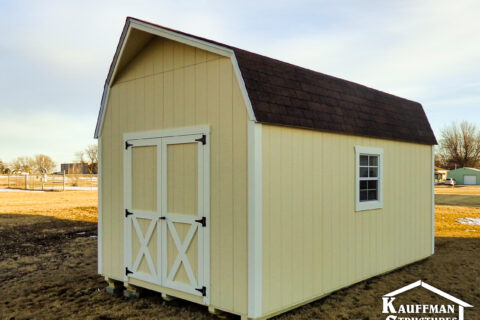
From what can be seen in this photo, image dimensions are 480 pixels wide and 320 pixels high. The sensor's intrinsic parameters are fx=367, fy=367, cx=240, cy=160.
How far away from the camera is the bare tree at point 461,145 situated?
63781mm

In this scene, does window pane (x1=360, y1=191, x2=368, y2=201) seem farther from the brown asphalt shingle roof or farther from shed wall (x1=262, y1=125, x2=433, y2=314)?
the brown asphalt shingle roof

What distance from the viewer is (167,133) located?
5.12 meters

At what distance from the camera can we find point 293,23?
8.77 metres

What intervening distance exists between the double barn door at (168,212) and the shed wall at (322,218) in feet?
2.84

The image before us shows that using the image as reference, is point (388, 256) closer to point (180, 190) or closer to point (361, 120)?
point (361, 120)

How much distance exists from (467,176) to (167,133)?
65173mm

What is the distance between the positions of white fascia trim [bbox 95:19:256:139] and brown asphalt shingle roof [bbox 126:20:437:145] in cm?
6

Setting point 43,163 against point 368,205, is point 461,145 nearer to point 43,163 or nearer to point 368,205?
point 368,205

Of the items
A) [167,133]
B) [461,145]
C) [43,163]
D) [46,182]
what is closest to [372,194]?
[167,133]

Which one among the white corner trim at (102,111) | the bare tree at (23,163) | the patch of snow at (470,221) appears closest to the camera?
the white corner trim at (102,111)

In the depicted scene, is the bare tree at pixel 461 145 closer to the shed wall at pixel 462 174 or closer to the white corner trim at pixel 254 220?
the shed wall at pixel 462 174

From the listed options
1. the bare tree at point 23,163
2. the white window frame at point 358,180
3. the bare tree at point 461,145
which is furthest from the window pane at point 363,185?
the bare tree at point 23,163

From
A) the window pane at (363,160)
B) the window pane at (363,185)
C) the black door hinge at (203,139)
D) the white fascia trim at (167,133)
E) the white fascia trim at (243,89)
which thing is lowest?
the window pane at (363,185)

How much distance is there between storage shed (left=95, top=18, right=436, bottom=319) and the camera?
432cm
